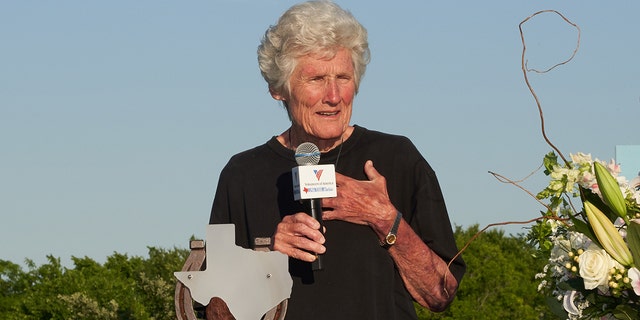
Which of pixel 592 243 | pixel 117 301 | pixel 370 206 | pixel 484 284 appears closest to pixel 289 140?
pixel 370 206

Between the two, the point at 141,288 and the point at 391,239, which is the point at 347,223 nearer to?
the point at 391,239

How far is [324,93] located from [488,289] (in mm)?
13989

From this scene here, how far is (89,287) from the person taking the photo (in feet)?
55.8

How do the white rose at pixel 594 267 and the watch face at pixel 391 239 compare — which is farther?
the watch face at pixel 391 239

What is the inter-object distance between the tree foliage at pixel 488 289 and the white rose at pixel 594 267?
14536 mm

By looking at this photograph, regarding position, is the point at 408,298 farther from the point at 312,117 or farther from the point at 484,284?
the point at 484,284

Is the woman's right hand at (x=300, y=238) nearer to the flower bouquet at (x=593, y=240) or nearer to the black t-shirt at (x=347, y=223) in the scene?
the black t-shirt at (x=347, y=223)

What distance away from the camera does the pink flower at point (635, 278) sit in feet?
13.6

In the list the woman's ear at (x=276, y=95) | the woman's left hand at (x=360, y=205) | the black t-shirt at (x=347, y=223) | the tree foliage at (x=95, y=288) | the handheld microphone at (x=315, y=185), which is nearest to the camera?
the handheld microphone at (x=315, y=185)

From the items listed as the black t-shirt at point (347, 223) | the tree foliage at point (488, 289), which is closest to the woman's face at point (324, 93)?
the black t-shirt at point (347, 223)

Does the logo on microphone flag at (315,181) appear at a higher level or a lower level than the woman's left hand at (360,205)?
higher

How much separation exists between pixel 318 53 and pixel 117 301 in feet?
37.0

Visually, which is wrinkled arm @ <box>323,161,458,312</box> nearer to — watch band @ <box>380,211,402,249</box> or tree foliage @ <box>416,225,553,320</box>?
watch band @ <box>380,211,402,249</box>

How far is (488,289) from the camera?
19484mm
